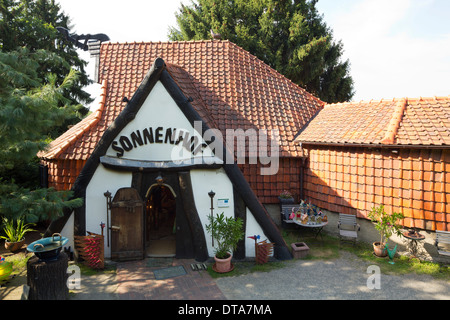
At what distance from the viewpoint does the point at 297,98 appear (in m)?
13.1

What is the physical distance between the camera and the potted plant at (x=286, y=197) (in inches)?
418

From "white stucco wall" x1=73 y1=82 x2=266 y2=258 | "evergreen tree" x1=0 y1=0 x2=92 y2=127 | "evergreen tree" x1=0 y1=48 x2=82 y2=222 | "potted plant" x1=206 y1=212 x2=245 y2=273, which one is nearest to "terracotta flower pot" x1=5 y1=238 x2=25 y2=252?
"evergreen tree" x1=0 y1=48 x2=82 y2=222

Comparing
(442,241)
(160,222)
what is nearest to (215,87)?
(160,222)

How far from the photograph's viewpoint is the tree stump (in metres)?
5.95

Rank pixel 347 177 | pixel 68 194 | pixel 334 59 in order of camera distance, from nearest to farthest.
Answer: pixel 68 194 → pixel 347 177 → pixel 334 59

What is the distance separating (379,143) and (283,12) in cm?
1567

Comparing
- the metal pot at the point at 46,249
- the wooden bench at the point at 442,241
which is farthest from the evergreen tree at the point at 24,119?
the wooden bench at the point at 442,241

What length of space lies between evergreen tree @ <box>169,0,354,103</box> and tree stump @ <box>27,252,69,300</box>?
18.0 m

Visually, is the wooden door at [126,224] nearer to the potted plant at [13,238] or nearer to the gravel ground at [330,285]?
the gravel ground at [330,285]

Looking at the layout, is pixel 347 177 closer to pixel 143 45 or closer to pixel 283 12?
pixel 143 45

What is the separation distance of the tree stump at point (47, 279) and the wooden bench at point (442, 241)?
976 centimetres

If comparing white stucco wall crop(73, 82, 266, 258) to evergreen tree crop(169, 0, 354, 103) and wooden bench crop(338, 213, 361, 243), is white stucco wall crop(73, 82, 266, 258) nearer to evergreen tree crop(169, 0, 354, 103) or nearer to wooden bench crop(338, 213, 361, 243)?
wooden bench crop(338, 213, 361, 243)
